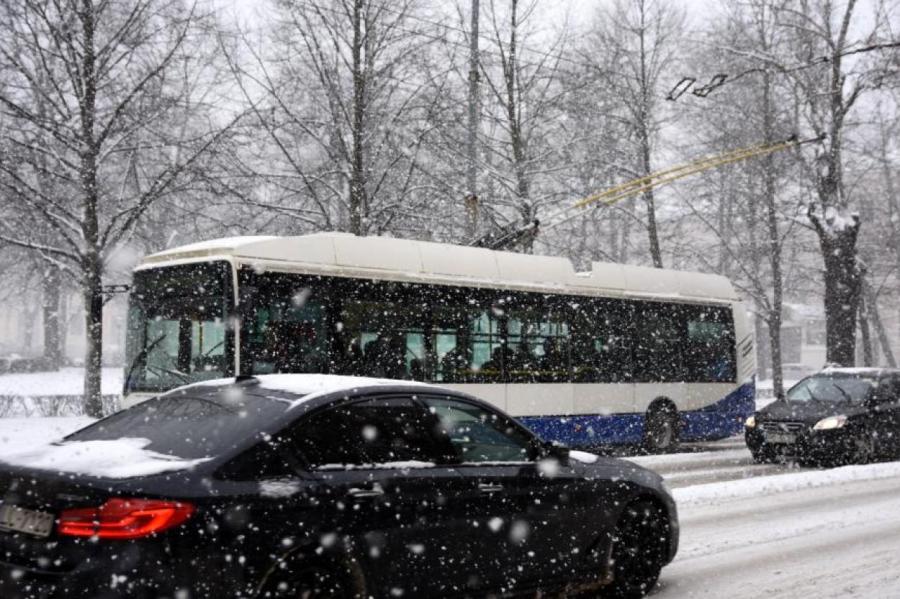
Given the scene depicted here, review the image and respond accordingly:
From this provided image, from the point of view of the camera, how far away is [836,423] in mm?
14828

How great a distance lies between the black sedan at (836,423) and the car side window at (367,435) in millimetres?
11024

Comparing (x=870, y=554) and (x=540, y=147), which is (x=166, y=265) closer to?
(x=870, y=554)

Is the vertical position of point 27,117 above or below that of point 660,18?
below

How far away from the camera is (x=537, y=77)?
83.3 feet

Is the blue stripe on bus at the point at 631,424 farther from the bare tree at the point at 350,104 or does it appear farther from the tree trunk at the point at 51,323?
the tree trunk at the point at 51,323

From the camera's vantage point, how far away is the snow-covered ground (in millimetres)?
6699

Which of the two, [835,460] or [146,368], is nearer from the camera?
[146,368]

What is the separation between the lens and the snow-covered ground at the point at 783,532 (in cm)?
670

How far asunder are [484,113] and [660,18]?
7727mm

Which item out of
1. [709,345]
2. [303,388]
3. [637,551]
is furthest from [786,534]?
[709,345]

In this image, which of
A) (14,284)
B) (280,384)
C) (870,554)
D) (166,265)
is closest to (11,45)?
(166,265)

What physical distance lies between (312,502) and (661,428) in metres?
13.7

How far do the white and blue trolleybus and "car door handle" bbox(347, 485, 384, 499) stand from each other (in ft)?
21.6

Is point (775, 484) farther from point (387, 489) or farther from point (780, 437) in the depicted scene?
point (387, 489)
